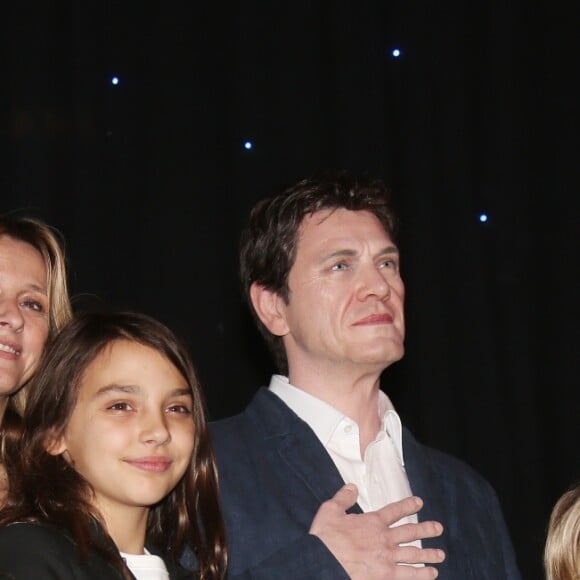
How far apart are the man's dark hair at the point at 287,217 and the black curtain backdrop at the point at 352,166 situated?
20.1 inches

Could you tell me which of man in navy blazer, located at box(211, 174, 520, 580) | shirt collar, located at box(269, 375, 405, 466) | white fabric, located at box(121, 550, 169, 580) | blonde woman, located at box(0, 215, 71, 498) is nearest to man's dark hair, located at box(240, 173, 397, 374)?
man in navy blazer, located at box(211, 174, 520, 580)

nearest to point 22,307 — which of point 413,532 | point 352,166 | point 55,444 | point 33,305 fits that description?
point 33,305

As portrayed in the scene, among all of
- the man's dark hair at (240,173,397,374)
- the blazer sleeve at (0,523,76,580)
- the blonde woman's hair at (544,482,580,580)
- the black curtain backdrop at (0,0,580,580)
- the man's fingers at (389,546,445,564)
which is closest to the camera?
the blazer sleeve at (0,523,76,580)

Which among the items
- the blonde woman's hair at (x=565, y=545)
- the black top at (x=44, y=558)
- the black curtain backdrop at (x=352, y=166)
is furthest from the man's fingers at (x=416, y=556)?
the black curtain backdrop at (x=352, y=166)

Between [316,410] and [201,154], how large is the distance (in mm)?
1181

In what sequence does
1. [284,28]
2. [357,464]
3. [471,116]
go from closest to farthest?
[357,464]
[284,28]
[471,116]

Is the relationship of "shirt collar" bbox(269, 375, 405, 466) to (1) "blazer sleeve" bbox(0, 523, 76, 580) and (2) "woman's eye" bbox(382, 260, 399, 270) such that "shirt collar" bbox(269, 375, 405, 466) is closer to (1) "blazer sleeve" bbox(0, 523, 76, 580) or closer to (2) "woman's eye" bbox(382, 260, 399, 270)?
(2) "woman's eye" bbox(382, 260, 399, 270)

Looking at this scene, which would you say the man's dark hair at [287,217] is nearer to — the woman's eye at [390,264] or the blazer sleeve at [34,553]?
the woman's eye at [390,264]

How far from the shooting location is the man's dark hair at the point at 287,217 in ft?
8.09

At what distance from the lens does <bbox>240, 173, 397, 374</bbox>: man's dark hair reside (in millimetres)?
2467

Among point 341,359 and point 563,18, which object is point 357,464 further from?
point 563,18

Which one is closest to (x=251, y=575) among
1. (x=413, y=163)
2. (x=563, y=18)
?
(x=413, y=163)

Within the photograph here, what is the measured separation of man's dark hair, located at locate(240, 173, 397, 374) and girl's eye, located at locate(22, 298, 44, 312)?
0.45 meters

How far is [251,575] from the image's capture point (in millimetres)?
2076
